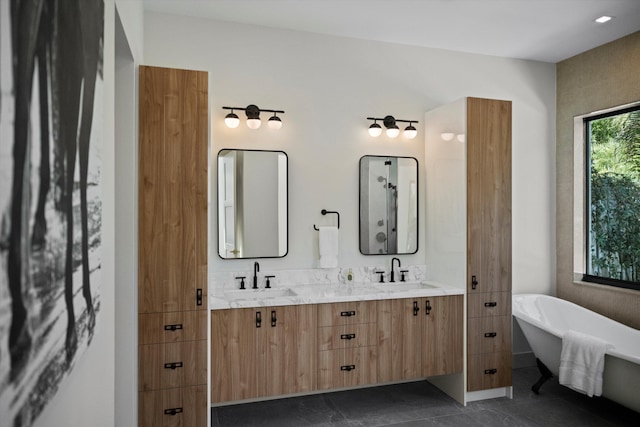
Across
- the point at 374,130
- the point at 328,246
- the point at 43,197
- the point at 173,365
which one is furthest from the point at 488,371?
the point at 43,197

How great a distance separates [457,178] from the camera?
3.61m

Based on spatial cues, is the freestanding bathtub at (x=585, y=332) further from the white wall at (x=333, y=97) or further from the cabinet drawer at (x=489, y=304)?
the white wall at (x=333, y=97)

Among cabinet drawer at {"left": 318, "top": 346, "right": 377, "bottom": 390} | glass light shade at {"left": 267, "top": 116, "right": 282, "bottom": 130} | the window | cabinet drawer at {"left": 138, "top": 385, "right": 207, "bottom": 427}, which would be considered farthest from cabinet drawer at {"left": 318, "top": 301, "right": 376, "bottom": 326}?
the window

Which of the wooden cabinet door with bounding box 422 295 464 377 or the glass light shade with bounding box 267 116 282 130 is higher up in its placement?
the glass light shade with bounding box 267 116 282 130

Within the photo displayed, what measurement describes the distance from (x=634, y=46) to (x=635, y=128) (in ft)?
2.21

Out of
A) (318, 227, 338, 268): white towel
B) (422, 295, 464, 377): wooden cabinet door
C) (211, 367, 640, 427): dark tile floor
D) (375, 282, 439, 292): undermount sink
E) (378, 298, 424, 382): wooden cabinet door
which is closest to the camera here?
(211, 367, 640, 427): dark tile floor

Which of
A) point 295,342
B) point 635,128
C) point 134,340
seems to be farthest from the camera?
point 635,128

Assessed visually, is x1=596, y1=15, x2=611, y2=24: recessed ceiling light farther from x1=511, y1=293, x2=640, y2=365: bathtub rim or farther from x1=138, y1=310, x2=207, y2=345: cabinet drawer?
x1=138, y1=310, x2=207, y2=345: cabinet drawer

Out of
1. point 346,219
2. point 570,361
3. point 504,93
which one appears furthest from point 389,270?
point 504,93

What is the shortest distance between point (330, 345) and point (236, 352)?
66 centimetres

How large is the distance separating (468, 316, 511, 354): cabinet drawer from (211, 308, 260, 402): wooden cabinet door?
5.41ft

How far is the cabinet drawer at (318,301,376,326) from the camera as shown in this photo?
321 cm

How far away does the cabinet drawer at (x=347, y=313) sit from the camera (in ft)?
10.5

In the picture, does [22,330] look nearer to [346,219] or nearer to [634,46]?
[346,219]
